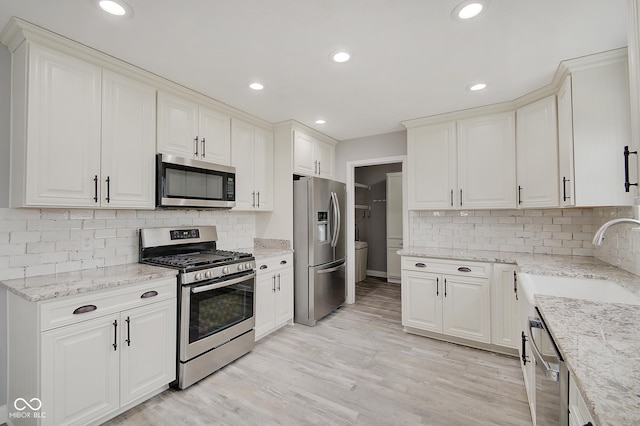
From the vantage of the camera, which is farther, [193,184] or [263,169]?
[263,169]

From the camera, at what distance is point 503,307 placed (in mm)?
2762

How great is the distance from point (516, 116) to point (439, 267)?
1764 millimetres

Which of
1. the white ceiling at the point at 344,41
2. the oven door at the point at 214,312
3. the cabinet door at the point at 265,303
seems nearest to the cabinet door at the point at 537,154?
the white ceiling at the point at 344,41

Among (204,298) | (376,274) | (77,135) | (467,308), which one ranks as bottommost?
(376,274)

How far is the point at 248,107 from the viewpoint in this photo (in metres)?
3.13

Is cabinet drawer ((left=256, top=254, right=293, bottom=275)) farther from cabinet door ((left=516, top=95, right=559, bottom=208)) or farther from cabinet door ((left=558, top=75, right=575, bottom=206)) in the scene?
cabinet door ((left=558, top=75, right=575, bottom=206))

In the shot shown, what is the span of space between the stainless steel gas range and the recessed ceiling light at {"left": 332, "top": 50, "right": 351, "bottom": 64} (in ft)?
6.18

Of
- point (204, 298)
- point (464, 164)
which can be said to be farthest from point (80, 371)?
point (464, 164)

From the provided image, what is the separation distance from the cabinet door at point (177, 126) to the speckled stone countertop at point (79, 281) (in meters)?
1.05

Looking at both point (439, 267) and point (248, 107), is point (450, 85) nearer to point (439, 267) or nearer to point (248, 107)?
point (439, 267)

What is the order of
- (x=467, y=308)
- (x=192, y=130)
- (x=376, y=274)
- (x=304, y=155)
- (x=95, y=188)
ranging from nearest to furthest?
1. (x=95, y=188)
2. (x=192, y=130)
3. (x=467, y=308)
4. (x=304, y=155)
5. (x=376, y=274)

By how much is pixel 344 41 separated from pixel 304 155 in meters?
1.94

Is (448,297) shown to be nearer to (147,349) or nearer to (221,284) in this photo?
(221,284)

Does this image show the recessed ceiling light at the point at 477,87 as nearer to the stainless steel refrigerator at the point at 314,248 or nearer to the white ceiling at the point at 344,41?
the white ceiling at the point at 344,41
